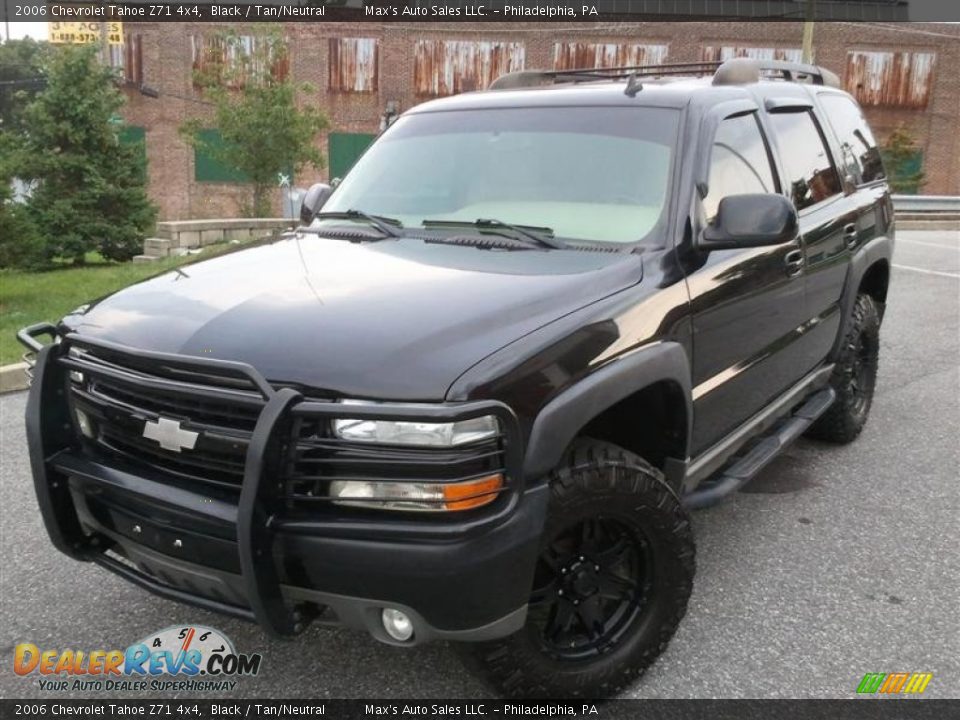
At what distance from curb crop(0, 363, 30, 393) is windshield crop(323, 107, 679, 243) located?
3.71 metres

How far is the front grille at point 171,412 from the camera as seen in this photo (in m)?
2.31

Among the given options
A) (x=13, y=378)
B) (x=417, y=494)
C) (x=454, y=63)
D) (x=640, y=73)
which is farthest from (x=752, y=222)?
(x=454, y=63)

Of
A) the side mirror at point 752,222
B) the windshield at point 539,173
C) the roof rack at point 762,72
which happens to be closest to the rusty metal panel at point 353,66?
the roof rack at point 762,72

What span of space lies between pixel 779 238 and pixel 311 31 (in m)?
32.3

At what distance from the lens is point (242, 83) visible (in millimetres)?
17219

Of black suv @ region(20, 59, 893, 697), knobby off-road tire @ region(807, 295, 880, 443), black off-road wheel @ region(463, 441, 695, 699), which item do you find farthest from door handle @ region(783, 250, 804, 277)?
black off-road wheel @ region(463, 441, 695, 699)

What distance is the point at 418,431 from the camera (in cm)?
217

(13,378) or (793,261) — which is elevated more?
(793,261)

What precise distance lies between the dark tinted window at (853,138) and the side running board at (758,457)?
1336 mm

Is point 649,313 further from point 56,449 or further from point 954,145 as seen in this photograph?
point 954,145

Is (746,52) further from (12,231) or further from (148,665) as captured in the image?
(148,665)

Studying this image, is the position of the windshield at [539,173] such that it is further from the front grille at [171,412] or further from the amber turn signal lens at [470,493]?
the front grille at [171,412]

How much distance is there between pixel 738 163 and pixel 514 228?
3.55 feet

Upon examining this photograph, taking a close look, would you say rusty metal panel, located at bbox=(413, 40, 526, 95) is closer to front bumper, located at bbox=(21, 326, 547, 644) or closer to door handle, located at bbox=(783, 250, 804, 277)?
door handle, located at bbox=(783, 250, 804, 277)
